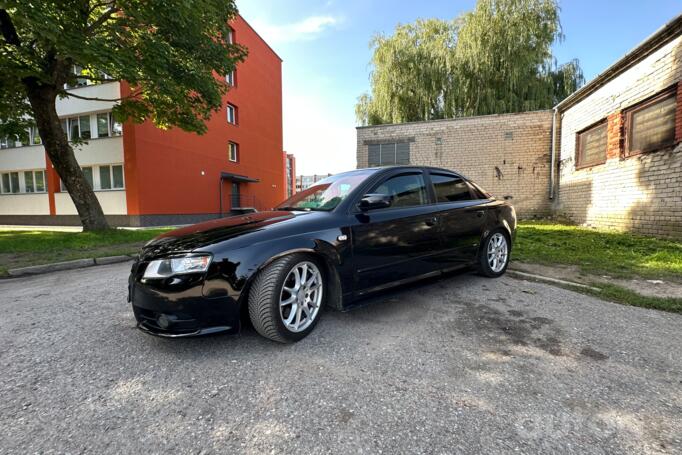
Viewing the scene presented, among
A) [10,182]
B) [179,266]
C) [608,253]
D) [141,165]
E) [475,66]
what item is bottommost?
[608,253]

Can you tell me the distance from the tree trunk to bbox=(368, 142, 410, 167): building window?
10335mm

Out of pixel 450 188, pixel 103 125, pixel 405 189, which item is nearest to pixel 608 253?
pixel 450 188

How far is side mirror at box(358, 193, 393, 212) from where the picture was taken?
284cm

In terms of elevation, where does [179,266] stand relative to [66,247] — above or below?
above

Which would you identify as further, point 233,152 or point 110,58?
point 233,152

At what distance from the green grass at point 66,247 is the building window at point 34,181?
1147 cm

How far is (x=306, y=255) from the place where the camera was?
259cm

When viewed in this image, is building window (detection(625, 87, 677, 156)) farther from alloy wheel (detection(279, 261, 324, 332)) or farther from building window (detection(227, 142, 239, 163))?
building window (detection(227, 142, 239, 163))

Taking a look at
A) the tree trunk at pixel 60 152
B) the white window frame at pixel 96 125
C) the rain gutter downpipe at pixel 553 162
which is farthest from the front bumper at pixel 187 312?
the white window frame at pixel 96 125

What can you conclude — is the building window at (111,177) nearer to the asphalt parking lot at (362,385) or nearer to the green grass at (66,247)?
the green grass at (66,247)

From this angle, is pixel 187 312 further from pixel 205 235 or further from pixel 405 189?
pixel 405 189

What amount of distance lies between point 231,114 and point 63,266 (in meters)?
17.9

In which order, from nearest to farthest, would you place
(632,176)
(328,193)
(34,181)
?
(328,193)
(632,176)
(34,181)

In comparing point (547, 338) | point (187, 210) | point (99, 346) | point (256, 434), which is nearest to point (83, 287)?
point (99, 346)
